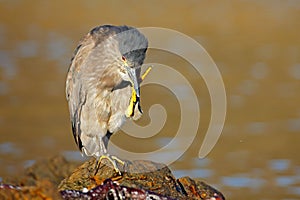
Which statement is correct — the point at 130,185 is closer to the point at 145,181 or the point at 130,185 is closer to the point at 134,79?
the point at 145,181

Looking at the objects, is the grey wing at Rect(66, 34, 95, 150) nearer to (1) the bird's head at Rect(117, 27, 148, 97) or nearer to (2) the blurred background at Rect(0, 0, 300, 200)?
(1) the bird's head at Rect(117, 27, 148, 97)

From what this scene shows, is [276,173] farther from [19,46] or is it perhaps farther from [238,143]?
[19,46]

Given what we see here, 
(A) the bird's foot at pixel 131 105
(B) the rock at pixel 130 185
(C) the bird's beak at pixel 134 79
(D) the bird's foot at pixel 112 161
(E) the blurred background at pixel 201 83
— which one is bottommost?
(B) the rock at pixel 130 185

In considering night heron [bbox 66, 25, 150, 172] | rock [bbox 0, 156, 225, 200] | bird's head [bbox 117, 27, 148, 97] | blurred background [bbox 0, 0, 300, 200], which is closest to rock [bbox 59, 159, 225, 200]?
rock [bbox 0, 156, 225, 200]

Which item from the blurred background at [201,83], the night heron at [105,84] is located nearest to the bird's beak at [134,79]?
the night heron at [105,84]

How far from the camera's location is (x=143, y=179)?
231 inches

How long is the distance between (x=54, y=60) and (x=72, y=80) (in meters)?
6.55

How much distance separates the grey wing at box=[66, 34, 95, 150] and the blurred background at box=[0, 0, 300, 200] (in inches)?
93.1

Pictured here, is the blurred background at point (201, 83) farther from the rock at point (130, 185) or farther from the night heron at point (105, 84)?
the rock at point (130, 185)

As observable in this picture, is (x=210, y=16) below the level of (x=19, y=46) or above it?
above

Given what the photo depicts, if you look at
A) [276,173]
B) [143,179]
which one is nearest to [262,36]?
[276,173]

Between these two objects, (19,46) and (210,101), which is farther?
(19,46)

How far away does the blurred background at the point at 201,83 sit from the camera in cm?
951

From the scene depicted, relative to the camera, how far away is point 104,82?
6605 millimetres
